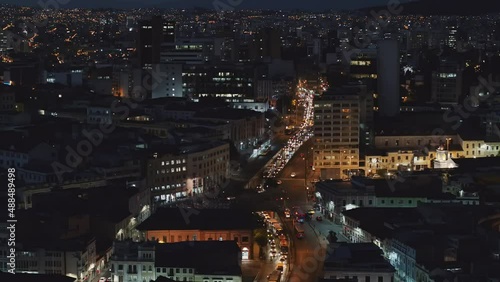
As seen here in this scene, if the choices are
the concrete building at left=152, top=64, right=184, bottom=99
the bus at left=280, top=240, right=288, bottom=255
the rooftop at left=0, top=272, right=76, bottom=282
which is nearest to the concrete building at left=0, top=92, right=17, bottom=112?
the concrete building at left=152, top=64, right=184, bottom=99

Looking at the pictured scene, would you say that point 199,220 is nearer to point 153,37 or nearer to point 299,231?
point 299,231

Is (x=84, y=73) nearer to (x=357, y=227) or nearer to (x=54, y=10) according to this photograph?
(x=357, y=227)

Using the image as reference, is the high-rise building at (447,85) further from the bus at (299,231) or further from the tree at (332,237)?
the tree at (332,237)

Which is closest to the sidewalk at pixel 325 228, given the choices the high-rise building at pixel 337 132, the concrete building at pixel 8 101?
the high-rise building at pixel 337 132

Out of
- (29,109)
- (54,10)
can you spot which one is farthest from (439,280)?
(54,10)

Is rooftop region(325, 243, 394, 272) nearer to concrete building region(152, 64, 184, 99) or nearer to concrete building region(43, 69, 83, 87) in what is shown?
concrete building region(152, 64, 184, 99)
